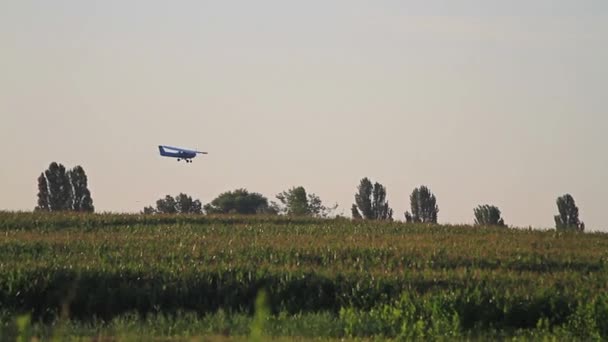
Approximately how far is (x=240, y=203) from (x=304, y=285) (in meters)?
89.5

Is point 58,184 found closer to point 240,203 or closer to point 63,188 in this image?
point 63,188

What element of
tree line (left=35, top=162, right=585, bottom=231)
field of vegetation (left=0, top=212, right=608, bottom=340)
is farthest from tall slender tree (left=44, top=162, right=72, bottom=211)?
field of vegetation (left=0, top=212, right=608, bottom=340)

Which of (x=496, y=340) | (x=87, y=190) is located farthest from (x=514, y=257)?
(x=87, y=190)

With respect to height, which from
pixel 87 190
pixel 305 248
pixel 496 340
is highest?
pixel 87 190

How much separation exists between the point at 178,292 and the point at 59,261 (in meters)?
3.95

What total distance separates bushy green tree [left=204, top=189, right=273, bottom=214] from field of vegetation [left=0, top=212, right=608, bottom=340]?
74759mm

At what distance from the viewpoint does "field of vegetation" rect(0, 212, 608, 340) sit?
2497cm

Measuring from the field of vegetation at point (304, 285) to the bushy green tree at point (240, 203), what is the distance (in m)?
74.8

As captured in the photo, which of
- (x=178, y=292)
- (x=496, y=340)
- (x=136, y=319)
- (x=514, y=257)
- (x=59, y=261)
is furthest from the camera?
(x=514, y=257)

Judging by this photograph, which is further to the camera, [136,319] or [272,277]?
[272,277]

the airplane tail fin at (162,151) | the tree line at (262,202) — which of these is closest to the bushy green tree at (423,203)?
the tree line at (262,202)

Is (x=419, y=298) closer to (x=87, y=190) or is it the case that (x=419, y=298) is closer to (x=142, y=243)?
(x=142, y=243)

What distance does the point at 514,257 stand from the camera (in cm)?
3694

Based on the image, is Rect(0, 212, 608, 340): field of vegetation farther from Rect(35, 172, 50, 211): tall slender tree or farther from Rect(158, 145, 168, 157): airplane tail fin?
Rect(35, 172, 50, 211): tall slender tree
